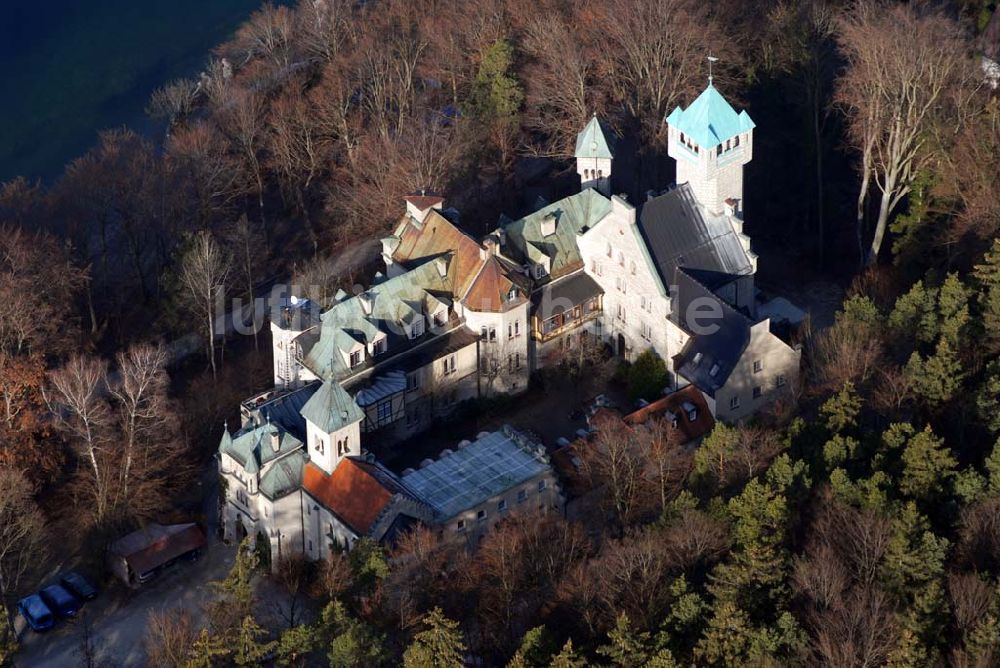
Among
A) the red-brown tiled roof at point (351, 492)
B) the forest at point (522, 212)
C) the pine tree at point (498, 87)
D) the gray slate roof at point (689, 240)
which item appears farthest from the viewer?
the pine tree at point (498, 87)

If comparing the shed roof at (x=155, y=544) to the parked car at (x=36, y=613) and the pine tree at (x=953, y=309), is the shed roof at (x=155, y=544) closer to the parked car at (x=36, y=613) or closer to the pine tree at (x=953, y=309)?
the parked car at (x=36, y=613)

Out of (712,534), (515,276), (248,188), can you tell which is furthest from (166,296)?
(712,534)

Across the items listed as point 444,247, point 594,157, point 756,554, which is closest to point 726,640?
point 756,554

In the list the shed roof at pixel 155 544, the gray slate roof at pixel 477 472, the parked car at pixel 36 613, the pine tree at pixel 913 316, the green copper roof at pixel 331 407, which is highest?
the green copper roof at pixel 331 407

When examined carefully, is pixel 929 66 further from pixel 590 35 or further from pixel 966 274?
pixel 590 35

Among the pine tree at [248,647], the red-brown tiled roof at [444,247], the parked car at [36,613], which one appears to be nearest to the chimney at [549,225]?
the red-brown tiled roof at [444,247]

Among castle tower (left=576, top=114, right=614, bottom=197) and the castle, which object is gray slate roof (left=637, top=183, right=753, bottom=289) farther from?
castle tower (left=576, top=114, right=614, bottom=197)

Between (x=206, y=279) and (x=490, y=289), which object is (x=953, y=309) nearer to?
(x=490, y=289)

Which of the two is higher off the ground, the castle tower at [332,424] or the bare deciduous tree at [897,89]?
the bare deciduous tree at [897,89]
